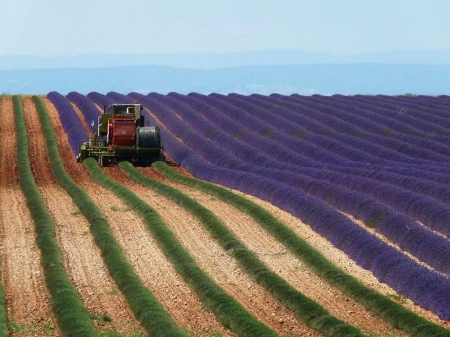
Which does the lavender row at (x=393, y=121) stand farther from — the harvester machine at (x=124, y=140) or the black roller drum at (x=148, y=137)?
the harvester machine at (x=124, y=140)

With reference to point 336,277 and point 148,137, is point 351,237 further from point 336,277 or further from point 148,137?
point 148,137

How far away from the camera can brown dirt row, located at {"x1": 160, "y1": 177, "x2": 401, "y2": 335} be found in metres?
14.8

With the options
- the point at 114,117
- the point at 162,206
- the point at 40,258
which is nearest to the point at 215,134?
the point at 114,117

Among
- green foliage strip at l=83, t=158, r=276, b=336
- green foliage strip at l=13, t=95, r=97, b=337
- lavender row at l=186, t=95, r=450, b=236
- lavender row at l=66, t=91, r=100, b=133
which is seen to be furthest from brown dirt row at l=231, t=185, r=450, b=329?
lavender row at l=66, t=91, r=100, b=133

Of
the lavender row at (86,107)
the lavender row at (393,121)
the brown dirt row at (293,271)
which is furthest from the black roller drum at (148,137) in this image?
the lavender row at (393,121)

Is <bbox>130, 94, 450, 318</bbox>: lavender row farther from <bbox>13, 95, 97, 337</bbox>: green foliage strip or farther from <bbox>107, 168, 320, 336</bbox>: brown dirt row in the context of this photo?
<bbox>13, 95, 97, 337</bbox>: green foliage strip

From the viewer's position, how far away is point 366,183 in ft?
84.7

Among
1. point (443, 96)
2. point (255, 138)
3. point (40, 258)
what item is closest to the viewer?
point (40, 258)

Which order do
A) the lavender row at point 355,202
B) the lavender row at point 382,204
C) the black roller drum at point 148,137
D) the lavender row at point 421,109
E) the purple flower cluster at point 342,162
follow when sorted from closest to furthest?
1. the lavender row at point 355,202
2. the purple flower cluster at point 342,162
3. the lavender row at point 382,204
4. the black roller drum at point 148,137
5. the lavender row at point 421,109

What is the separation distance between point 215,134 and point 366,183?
1428 centimetres

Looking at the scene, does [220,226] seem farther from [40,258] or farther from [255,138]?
[255,138]

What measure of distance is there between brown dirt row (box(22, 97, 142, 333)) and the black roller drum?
11.6 ft

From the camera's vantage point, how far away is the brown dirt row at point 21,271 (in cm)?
1436

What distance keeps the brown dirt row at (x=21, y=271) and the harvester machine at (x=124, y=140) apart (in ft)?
15.3
